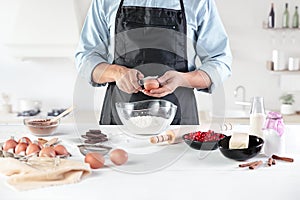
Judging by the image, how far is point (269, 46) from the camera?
3.78 metres

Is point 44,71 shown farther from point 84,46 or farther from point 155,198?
point 155,198

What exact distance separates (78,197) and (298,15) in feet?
9.43

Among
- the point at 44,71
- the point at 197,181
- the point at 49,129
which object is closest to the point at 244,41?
the point at 44,71

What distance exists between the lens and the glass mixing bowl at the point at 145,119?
1694 millimetres

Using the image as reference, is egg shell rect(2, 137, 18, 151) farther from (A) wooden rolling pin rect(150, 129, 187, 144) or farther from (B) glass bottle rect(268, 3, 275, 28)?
(B) glass bottle rect(268, 3, 275, 28)

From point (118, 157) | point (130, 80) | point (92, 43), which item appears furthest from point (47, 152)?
point (92, 43)

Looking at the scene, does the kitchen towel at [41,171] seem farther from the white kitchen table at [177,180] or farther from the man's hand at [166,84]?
the man's hand at [166,84]

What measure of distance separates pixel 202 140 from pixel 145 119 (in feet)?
0.71

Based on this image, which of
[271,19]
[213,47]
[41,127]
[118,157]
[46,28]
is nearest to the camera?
[118,157]

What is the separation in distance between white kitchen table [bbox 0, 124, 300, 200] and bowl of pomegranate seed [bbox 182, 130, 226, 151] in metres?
0.02

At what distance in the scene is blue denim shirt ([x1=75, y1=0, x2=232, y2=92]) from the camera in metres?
1.96

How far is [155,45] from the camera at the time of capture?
2.10m

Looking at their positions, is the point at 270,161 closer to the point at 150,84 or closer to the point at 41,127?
the point at 150,84

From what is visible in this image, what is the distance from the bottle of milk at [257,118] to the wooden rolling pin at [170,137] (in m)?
0.22
